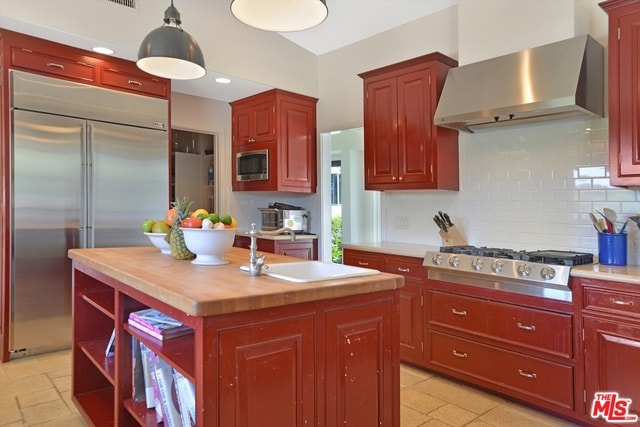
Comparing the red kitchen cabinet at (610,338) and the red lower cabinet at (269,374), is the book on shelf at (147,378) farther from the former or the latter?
the red kitchen cabinet at (610,338)

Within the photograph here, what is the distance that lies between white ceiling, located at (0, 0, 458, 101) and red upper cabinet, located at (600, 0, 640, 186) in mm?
1527

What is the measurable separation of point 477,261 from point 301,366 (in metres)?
1.76

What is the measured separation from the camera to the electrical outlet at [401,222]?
419 centimetres

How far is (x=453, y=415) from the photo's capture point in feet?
8.39

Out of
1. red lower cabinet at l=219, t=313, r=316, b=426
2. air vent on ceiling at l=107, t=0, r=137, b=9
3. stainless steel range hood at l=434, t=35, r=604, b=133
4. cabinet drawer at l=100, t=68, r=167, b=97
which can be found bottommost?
red lower cabinet at l=219, t=313, r=316, b=426

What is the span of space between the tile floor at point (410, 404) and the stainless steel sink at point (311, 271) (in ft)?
3.85

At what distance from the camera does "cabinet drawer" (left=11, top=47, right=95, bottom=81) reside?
334 centimetres

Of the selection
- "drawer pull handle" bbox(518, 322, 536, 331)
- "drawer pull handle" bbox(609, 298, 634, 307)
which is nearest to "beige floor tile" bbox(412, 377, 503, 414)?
"drawer pull handle" bbox(518, 322, 536, 331)

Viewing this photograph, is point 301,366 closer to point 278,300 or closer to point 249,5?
point 278,300

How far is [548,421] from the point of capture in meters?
2.49

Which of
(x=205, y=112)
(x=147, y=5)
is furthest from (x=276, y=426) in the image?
(x=205, y=112)

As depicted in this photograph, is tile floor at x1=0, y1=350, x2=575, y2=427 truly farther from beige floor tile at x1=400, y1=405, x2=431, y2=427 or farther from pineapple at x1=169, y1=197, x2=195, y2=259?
pineapple at x1=169, y1=197, x2=195, y2=259

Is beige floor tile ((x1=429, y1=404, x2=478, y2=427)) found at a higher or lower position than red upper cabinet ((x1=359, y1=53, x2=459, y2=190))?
lower

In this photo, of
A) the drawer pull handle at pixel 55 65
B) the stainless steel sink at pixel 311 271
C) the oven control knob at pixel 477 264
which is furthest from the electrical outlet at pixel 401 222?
the drawer pull handle at pixel 55 65
